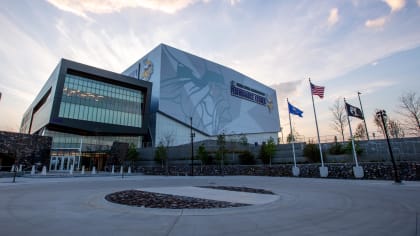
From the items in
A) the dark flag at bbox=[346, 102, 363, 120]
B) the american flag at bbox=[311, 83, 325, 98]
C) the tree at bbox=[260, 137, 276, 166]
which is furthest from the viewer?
the tree at bbox=[260, 137, 276, 166]

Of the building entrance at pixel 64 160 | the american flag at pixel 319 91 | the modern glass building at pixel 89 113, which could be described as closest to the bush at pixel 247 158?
the american flag at pixel 319 91

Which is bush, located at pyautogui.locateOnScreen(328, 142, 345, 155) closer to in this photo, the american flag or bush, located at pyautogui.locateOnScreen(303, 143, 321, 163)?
bush, located at pyautogui.locateOnScreen(303, 143, 321, 163)

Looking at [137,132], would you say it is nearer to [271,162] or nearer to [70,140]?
[70,140]

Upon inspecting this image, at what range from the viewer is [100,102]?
49.0 meters

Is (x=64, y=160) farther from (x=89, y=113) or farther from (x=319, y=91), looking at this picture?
(x=319, y=91)

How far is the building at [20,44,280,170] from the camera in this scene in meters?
44.5

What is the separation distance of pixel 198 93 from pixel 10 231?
59.8 meters

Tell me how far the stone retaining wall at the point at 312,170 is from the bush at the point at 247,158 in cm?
300

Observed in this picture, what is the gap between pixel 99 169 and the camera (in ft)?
155

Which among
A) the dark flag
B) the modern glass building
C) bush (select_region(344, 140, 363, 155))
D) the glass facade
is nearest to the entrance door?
the modern glass building

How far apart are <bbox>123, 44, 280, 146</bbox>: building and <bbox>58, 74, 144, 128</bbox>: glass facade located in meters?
5.02

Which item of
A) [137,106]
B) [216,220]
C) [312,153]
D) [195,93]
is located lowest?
[216,220]

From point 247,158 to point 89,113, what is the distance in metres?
35.4

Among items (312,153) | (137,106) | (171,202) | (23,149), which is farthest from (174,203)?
(137,106)
